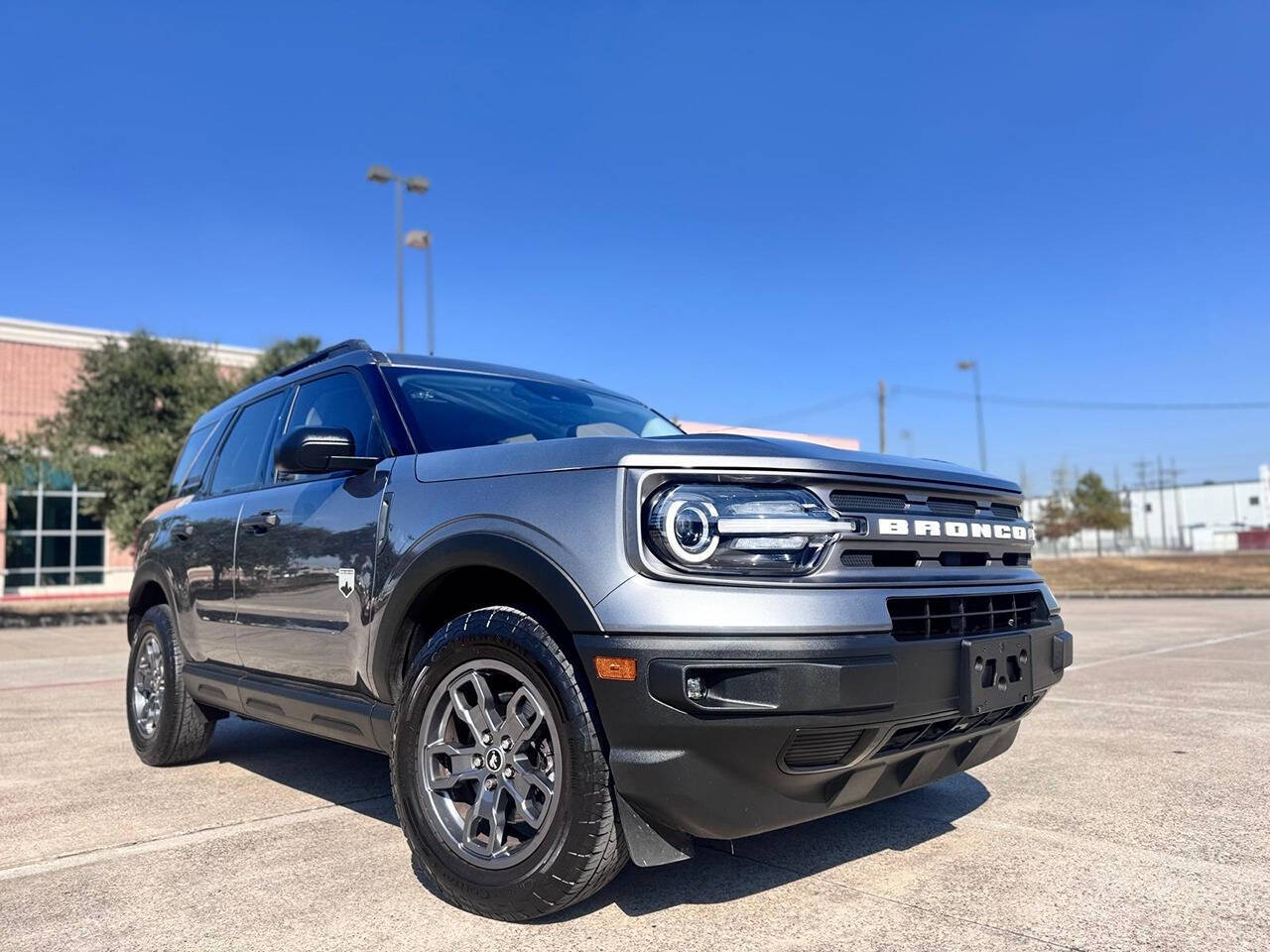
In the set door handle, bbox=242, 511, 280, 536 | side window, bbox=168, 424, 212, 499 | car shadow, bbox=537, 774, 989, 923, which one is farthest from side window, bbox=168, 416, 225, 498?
car shadow, bbox=537, 774, 989, 923

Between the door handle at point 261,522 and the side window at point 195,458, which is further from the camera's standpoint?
the side window at point 195,458

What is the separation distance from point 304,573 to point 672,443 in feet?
5.90

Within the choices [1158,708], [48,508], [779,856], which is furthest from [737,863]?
[48,508]

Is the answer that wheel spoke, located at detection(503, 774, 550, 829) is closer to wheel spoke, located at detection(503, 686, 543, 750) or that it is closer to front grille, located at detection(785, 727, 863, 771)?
wheel spoke, located at detection(503, 686, 543, 750)

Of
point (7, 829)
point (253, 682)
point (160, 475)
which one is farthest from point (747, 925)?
point (160, 475)

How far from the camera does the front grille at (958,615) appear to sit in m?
2.71

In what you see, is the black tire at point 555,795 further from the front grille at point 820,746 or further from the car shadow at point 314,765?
the car shadow at point 314,765

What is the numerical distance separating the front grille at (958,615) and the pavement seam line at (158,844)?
2.61 metres

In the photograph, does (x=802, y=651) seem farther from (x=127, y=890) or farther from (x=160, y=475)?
(x=160, y=475)

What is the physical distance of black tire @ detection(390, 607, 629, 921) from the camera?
2.59 m

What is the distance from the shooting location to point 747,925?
2.72m

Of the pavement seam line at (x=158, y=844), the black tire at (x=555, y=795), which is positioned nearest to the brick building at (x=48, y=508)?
the pavement seam line at (x=158, y=844)

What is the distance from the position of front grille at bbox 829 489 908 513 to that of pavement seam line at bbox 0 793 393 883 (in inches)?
103

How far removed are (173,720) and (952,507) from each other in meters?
3.98
